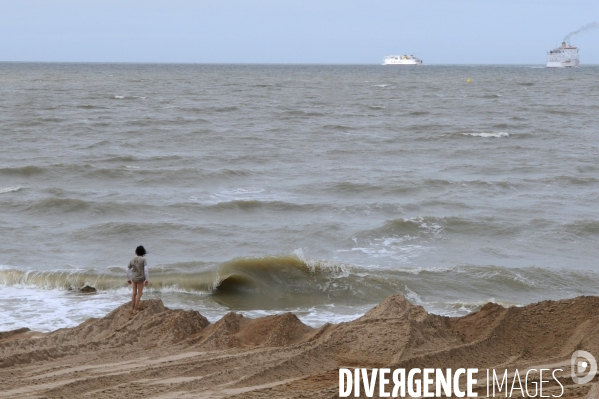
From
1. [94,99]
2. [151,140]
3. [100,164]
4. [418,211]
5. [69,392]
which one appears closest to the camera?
[69,392]

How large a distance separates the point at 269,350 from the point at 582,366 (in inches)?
116

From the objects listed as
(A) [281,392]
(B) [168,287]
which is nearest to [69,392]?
(A) [281,392]

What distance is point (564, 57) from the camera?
499 feet

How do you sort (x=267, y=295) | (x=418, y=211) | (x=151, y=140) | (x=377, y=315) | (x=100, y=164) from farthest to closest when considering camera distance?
(x=151, y=140), (x=100, y=164), (x=418, y=211), (x=267, y=295), (x=377, y=315)

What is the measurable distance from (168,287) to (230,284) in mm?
987

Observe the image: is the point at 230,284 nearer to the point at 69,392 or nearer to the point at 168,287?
the point at 168,287

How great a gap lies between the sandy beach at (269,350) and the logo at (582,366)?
0.08 meters

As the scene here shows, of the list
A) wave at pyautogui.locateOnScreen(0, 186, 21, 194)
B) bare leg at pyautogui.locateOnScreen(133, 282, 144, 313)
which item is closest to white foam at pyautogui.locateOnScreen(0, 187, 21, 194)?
wave at pyautogui.locateOnScreen(0, 186, 21, 194)

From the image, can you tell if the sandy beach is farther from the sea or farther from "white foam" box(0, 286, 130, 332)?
the sea

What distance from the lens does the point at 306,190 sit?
1934 cm

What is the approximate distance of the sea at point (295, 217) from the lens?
11.8 metres

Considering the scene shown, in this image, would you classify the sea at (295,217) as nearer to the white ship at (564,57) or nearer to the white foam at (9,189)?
the white foam at (9,189)

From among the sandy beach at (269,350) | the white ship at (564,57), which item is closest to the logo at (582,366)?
the sandy beach at (269,350)

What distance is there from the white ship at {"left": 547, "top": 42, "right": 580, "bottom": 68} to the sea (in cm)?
12607
